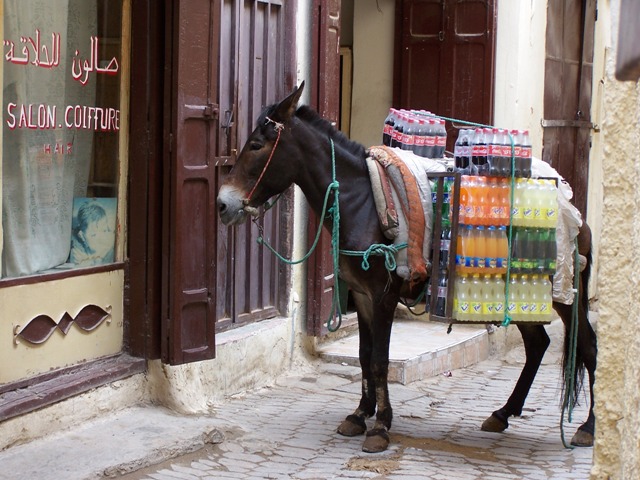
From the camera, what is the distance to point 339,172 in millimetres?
6301

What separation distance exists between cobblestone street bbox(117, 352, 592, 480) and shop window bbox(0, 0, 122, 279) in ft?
4.48

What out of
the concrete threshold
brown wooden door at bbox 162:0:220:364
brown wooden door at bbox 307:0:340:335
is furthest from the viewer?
brown wooden door at bbox 307:0:340:335

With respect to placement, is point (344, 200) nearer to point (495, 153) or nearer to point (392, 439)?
point (495, 153)

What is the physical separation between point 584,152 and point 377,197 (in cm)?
678

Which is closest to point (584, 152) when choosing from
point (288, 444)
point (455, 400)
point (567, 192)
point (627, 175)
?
point (455, 400)

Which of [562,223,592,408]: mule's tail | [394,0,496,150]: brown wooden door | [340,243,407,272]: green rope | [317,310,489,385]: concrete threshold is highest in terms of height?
[394,0,496,150]: brown wooden door

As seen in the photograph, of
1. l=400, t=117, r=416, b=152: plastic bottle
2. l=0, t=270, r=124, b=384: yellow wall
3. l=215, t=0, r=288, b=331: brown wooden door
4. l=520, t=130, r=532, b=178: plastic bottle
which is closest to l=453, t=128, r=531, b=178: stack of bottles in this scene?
l=520, t=130, r=532, b=178: plastic bottle

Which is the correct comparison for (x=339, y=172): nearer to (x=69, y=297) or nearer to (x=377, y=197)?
(x=377, y=197)

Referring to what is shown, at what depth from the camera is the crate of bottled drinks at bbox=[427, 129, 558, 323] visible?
607 centimetres

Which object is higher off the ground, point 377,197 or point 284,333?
point 377,197

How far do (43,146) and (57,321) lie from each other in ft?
3.20

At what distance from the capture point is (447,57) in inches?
405

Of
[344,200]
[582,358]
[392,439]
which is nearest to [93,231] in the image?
[344,200]

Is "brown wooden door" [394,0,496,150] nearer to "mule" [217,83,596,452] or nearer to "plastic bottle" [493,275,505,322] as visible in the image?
"mule" [217,83,596,452]
